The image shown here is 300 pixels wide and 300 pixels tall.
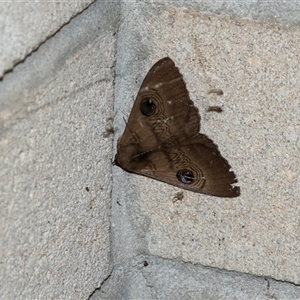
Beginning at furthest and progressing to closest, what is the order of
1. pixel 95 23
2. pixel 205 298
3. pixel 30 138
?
1. pixel 205 298
2. pixel 95 23
3. pixel 30 138

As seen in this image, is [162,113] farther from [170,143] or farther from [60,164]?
[60,164]

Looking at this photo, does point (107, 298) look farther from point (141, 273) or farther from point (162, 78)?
point (162, 78)

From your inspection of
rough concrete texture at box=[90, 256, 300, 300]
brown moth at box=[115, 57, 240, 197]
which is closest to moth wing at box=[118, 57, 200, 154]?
brown moth at box=[115, 57, 240, 197]

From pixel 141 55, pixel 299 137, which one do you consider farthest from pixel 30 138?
pixel 299 137

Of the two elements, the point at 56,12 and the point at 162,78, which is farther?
the point at 162,78

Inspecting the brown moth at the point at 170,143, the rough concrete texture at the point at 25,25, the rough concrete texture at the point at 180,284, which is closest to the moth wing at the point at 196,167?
the brown moth at the point at 170,143

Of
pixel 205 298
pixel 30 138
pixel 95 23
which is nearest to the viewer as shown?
pixel 30 138

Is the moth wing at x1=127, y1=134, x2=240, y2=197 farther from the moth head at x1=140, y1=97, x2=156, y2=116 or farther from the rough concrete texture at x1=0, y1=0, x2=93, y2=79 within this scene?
the rough concrete texture at x1=0, y1=0, x2=93, y2=79
